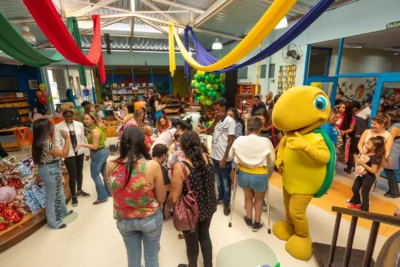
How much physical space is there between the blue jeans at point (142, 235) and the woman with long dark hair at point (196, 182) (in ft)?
0.66

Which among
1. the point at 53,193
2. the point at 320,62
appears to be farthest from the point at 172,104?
the point at 53,193

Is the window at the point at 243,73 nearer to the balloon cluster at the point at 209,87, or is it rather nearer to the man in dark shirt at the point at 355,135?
the balloon cluster at the point at 209,87

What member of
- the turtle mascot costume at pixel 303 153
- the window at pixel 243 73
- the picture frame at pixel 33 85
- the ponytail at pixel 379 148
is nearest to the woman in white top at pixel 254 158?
the turtle mascot costume at pixel 303 153

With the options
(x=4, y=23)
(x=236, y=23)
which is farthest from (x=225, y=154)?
(x=236, y=23)

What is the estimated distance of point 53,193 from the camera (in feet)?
A: 7.88

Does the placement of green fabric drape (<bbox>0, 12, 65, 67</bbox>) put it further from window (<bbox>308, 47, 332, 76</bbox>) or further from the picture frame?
window (<bbox>308, 47, 332, 76</bbox>)

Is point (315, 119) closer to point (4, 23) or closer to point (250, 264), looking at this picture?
point (250, 264)

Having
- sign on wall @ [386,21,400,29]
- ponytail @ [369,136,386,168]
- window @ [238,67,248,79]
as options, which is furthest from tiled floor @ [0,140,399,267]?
window @ [238,67,248,79]

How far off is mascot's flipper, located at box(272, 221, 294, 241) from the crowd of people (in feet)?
0.63

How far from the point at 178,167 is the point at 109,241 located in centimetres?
155

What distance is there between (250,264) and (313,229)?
3.21ft

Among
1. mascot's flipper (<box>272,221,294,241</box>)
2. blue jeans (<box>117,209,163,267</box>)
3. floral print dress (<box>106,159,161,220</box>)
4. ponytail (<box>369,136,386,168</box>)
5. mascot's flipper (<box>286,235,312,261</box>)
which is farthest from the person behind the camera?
ponytail (<box>369,136,386,168</box>)

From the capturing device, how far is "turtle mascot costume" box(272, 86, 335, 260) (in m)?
1.81

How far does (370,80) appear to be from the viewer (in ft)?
23.2
